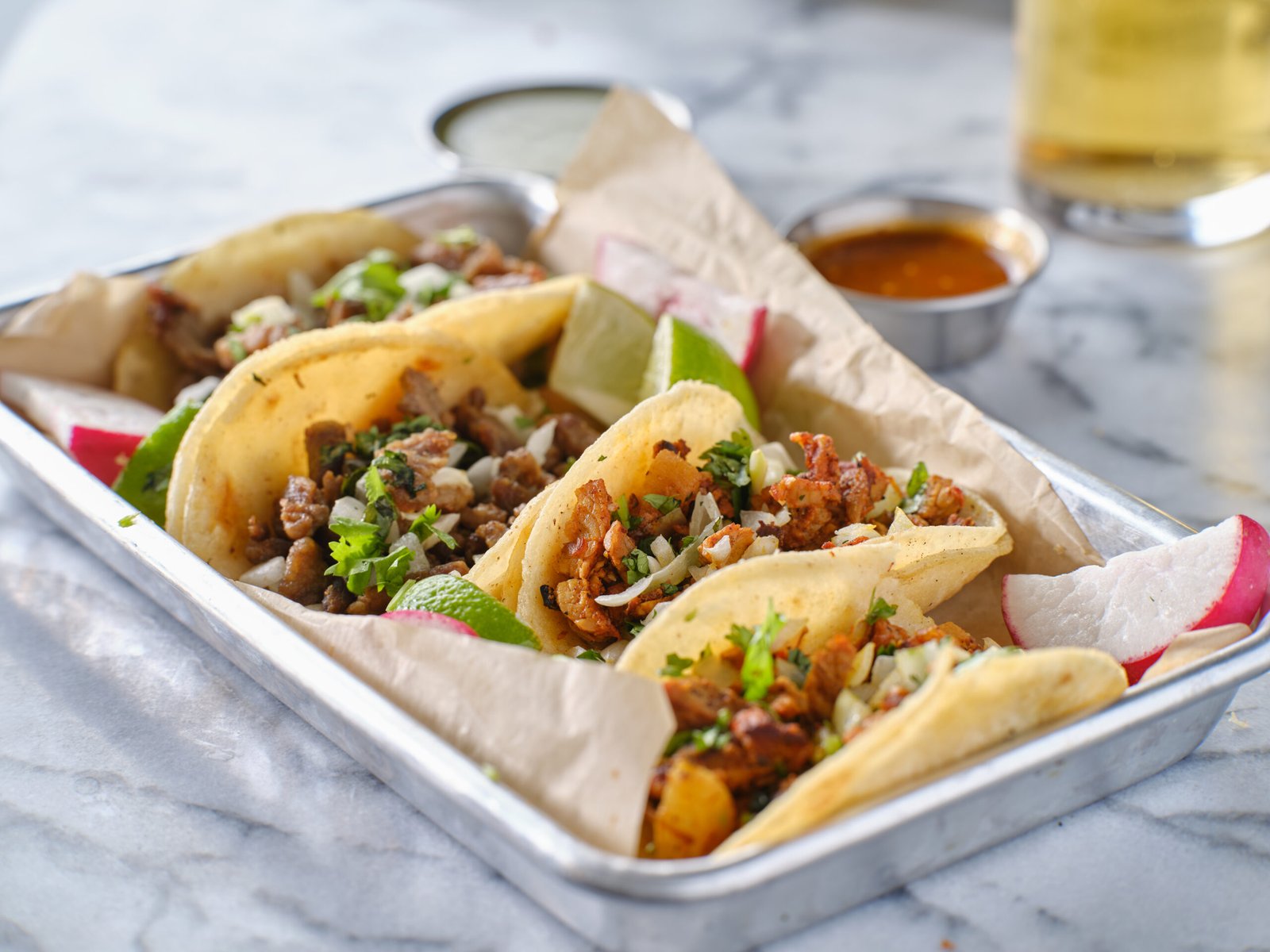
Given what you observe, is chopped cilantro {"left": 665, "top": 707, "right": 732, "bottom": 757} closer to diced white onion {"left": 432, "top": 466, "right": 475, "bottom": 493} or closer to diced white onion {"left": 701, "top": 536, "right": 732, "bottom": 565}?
diced white onion {"left": 701, "top": 536, "right": 732, "bottom": 565}

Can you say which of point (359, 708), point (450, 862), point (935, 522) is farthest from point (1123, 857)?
point (359, 708)

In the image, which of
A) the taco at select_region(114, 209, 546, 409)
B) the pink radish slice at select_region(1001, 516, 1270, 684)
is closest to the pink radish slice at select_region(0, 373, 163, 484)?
the taco at select_region(114, 209, 546, 409)

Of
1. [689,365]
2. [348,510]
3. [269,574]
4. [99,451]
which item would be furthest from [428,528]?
[99,451]

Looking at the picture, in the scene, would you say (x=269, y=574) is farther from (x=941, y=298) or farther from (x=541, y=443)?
(x=941, y=298)

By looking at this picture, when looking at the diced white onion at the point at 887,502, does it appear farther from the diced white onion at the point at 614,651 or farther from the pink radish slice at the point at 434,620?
the pink radish slice at the point at 434,620

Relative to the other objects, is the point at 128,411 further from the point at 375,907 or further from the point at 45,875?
the point at 375,907
